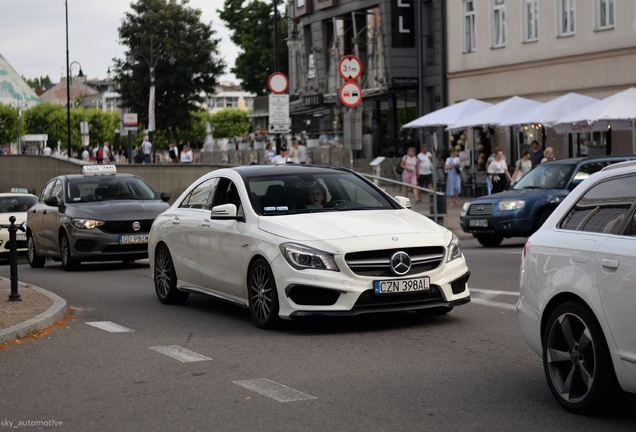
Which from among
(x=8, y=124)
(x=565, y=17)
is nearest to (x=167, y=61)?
(x=565, y=17)

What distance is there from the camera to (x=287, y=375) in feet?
26.2

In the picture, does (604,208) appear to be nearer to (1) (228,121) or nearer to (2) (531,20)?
(2) (531,20)

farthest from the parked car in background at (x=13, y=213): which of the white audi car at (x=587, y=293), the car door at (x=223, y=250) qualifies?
the white audi car at (x=587, y=293)

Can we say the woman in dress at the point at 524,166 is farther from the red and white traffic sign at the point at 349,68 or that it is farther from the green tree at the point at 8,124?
the green tree at the point at 8,124

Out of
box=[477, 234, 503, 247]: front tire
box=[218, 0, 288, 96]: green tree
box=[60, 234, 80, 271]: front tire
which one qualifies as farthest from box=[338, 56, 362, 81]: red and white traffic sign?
box=[218, 0, 288, 96]: green tree

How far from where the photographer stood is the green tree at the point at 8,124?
14700cm

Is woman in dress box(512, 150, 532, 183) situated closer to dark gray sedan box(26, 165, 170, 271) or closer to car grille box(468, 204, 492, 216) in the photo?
car grille box(468, 204, 492, 216)

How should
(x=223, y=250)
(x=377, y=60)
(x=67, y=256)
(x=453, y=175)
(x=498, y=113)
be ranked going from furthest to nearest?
(x=377, y=60), (x=453, y=175), (x=498, y=113), (x=67, y=256), (x=223, y=250)

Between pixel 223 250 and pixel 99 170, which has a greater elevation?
pixel 99 170

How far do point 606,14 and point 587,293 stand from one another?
29.4 metres

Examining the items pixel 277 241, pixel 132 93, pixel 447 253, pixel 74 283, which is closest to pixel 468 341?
pixel 447 253

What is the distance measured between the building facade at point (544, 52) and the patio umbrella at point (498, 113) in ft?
10.2

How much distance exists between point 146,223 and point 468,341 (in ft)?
32.8

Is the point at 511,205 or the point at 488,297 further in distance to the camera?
the point at 511,205
